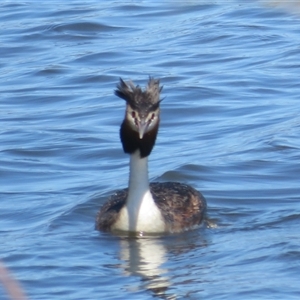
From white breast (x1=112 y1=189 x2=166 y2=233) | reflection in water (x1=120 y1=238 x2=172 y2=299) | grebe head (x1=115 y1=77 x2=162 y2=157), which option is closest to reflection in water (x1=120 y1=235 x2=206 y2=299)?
reflection in water (x1=120 y1=238 x2=172 y2=299)

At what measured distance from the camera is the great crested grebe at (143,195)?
9.25 metres

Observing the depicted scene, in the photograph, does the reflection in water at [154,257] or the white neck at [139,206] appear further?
the white neck at [139,206]

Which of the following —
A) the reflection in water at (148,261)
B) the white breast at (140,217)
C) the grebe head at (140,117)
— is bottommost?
the reflection in water at (148,261)

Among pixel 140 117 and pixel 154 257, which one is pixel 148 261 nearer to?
pixel 154 257

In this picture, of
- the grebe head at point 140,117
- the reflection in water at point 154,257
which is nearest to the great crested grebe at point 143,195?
the grebe head at point 140,117

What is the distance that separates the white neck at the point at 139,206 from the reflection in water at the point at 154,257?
128 mm

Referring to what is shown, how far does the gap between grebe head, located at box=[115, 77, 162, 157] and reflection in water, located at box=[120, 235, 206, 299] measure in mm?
807

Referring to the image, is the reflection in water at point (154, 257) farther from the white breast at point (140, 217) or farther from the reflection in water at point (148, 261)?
the white breast at point (140, 217)

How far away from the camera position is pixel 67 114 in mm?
14977

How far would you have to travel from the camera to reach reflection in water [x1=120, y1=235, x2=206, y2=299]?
796 centimetres

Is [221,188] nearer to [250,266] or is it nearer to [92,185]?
[92,185]

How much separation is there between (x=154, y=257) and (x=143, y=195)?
83cm

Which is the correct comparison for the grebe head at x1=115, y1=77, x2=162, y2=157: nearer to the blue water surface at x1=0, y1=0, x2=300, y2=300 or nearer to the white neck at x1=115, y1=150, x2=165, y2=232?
the white neck at x1=115, y1=150, x2=165, y2=232

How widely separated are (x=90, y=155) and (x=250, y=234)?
3869 millimetres
